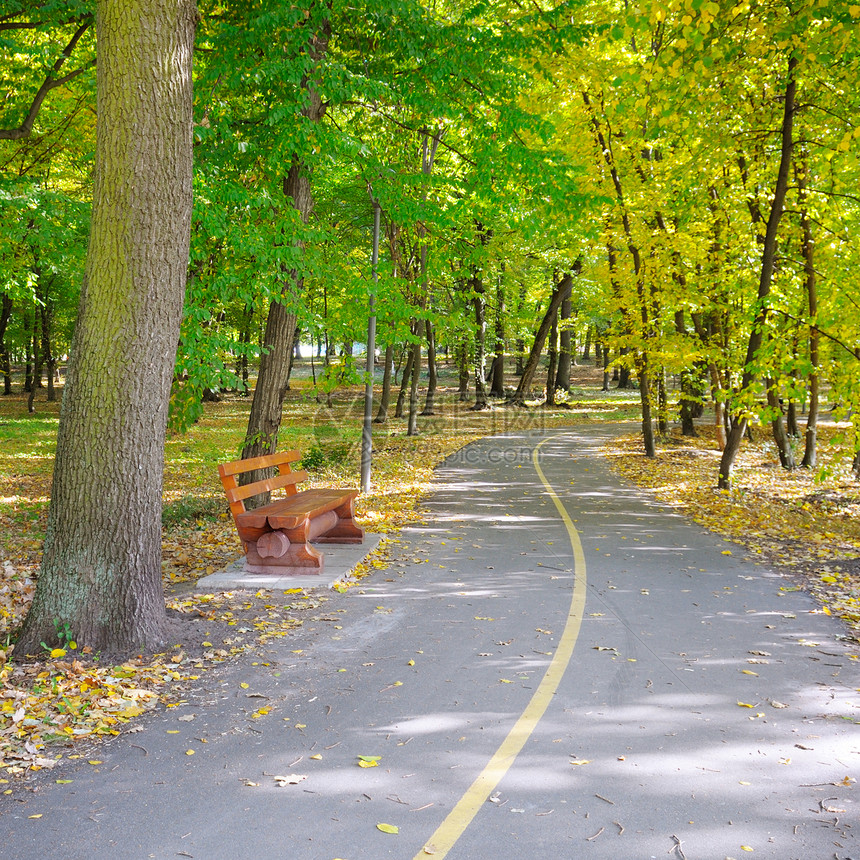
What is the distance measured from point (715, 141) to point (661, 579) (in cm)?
808

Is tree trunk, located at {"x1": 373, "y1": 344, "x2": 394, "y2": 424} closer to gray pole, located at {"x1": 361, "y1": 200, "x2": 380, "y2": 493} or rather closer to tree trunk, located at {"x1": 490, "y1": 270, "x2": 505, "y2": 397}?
tree trunk, located at {"x1": 490, "y1": 270, "x2": 505, "y2": 397}

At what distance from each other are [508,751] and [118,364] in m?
3.92

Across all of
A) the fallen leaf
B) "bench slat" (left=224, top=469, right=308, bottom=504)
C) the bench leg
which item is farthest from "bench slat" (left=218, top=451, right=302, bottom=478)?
the fallen leaf

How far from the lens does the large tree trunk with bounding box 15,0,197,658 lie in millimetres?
5707

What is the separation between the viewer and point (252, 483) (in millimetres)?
8789

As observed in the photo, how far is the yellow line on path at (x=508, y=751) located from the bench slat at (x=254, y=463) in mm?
3638

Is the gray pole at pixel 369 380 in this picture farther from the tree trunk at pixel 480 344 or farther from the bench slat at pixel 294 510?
the tree trunk at pixel 480 344

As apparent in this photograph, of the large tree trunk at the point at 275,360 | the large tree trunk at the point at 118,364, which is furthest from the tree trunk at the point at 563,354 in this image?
the large tree trunk at the point at 118,364

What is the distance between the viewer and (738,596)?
777 centimetres

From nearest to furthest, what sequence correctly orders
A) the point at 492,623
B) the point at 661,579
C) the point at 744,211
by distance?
the point at 492,623, the point at 661,579, the point at 744,211

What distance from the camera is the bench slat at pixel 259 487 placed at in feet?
25.2

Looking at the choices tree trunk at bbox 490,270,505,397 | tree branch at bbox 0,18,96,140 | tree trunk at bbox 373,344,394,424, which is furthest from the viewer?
tree trunk at bbox 490,270,505,397

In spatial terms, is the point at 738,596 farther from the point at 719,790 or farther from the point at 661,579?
the point at 719,790

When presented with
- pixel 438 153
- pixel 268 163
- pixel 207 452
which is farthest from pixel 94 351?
pixel 438 153
